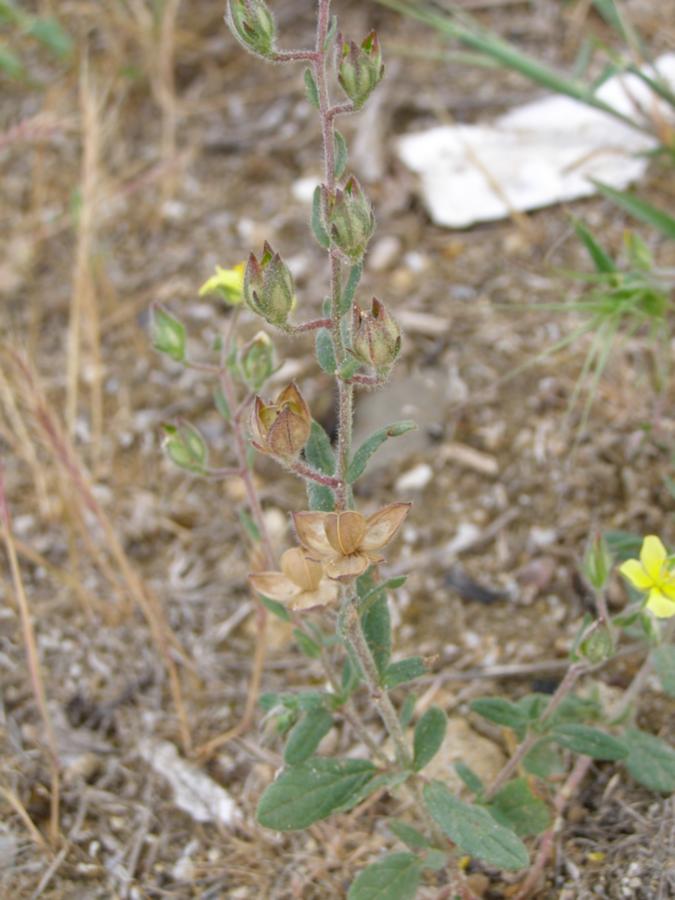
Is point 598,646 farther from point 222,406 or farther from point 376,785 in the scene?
point 222,406

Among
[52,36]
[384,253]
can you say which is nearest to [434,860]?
[384,253]

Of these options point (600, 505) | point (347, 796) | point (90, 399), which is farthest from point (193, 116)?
point (347, 796)

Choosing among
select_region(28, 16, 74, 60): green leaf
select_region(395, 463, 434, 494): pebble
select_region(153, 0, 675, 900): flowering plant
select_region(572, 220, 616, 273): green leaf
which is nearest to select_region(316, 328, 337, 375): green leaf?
select_region(153, 0, 675, 900): flowering plant

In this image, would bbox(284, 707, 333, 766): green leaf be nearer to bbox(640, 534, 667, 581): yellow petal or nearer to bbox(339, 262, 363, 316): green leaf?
bbox(640, 534, 667, 581): yellow petal

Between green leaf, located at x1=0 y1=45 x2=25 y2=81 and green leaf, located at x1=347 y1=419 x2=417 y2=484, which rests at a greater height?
green leaf, located at x1=0 y1=45 x2=25 y2=81

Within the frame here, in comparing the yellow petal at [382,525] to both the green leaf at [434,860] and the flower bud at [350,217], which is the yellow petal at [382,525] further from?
the green leaf at [434,860]

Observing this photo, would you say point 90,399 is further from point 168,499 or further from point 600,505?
point 600,505
